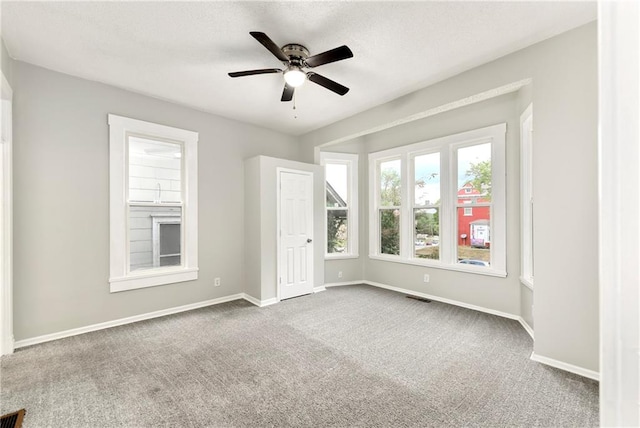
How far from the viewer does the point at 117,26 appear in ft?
7.98

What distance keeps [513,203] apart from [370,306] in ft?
7.46

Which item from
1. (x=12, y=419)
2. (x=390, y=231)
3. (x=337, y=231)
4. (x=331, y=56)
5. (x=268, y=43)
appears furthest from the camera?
(x=337, y=231)

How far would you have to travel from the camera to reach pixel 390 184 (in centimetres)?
513

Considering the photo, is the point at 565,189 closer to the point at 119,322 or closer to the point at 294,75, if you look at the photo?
the point at 294,75

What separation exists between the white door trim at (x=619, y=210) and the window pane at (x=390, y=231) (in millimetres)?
4635

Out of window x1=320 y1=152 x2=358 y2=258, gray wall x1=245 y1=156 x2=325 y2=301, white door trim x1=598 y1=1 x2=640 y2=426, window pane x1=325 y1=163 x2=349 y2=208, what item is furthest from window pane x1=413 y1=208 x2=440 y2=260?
white door trim x1=598 y1=1 x2=640 y2=426

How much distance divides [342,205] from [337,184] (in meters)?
0.40

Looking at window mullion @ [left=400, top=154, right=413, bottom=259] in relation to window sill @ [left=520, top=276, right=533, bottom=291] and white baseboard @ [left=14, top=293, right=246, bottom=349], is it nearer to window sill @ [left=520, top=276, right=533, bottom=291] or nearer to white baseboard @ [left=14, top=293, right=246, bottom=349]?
window sill @ [left=520, top=276, right=533, bottom=291]

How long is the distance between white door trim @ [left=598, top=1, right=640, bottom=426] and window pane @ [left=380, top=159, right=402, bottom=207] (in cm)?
461

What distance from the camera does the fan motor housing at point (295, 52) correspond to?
8.58 ft

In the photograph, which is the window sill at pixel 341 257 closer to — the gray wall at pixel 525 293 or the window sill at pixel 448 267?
the window sill at pixel 448 267

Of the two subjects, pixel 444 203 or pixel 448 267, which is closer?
pixel 448 267

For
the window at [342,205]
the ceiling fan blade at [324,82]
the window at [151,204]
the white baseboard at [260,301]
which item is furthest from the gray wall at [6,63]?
the window at [342,205]

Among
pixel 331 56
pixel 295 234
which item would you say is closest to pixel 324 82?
pixel 331 56
